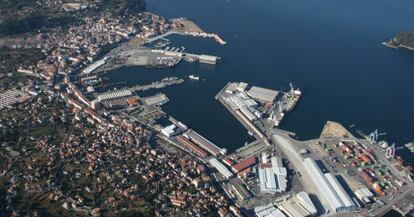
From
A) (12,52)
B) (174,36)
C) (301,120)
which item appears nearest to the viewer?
(301,120)

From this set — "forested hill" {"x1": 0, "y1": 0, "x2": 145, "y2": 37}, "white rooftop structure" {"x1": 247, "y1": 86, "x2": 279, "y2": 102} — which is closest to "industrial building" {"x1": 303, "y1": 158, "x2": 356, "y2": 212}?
"white rooftop structure" {"x1": 247, "y1": 86, "x2": 279, "y2": 102}

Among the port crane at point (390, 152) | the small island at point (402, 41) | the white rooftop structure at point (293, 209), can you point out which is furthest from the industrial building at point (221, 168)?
the small island at point (402, 41)

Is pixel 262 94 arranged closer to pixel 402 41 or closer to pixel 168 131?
pixel 168 131

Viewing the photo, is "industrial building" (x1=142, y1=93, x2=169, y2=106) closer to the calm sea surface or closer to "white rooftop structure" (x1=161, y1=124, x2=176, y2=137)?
the calm sea surface

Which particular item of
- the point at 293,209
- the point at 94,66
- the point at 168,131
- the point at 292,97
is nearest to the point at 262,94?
the point at 292,97

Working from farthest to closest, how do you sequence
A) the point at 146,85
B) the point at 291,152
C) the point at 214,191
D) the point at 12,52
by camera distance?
the point at 12,52
the point at 146,85
the point at 291,152
the point at 214,191

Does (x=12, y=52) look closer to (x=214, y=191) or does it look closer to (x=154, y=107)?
(x=154, y=107)

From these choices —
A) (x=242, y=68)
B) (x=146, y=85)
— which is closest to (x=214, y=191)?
(x=146, y=85)
